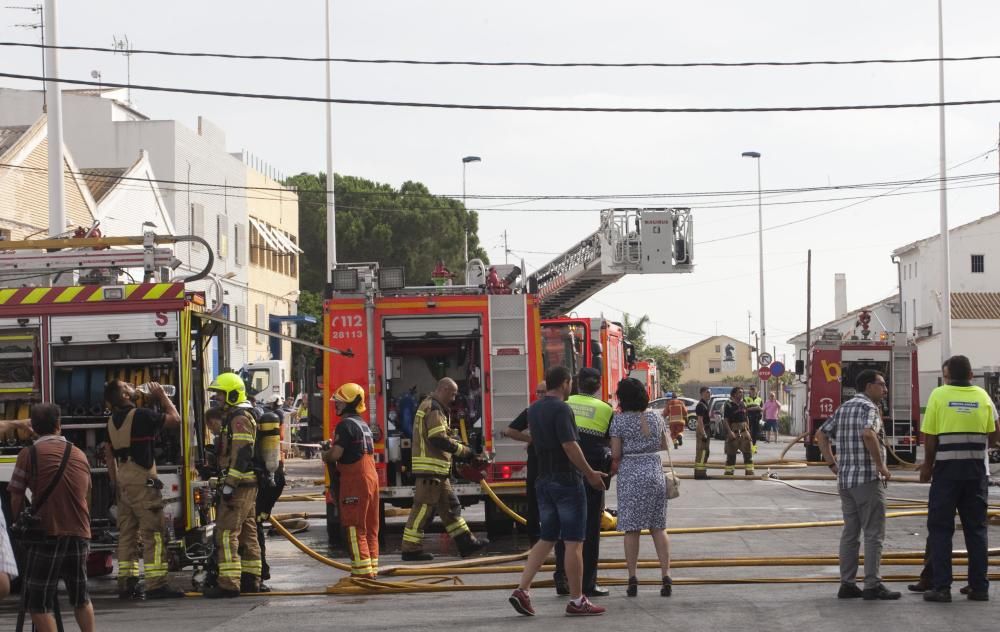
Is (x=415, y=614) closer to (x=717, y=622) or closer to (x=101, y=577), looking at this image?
(x=717, y=622)

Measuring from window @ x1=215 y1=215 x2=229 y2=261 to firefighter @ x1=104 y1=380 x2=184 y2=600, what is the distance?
3440cm

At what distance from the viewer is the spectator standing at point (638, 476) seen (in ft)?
35.9

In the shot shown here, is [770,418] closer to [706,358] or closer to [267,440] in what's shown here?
[267,440]

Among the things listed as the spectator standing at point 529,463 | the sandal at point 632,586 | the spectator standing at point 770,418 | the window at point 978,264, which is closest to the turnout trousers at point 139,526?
the spectator standing at point 529,463

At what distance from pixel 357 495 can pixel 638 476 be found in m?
2.41

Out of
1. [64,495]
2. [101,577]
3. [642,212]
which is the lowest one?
[101,577]

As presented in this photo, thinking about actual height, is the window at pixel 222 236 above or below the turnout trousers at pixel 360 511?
above

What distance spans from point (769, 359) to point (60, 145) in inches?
1416

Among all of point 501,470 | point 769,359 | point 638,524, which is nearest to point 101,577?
point 501,470

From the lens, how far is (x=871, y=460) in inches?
422

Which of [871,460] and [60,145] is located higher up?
[60,145]

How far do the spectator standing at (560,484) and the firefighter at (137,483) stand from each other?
310 centimetres

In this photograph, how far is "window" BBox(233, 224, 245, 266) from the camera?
48312 mm

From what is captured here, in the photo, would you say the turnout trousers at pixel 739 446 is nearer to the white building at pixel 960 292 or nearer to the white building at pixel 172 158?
the white building at pixel 172 158
